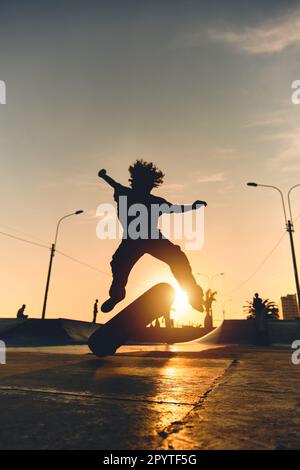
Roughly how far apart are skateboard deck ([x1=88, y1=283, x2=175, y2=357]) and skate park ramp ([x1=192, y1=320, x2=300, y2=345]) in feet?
57.6

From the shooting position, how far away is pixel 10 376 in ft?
11.3

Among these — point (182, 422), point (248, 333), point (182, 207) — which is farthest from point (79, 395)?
point (248, 333)

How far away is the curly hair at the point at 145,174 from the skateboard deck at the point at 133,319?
97.5 inches

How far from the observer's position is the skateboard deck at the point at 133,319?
610 cm

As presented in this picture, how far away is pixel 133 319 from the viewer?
609cm

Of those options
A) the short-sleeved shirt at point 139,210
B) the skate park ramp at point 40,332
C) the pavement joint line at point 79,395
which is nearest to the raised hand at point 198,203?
the short-sleeved shirt at point 139,210

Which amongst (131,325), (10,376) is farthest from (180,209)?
(10,376)

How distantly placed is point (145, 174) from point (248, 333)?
21499mm

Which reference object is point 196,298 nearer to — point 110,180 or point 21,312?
point 110,180

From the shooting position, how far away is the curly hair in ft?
23.9

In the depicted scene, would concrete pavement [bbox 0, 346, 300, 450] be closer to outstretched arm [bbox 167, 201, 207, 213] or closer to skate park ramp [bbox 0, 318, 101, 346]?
outstretched arm [bbox 167, 201, 207, 213]

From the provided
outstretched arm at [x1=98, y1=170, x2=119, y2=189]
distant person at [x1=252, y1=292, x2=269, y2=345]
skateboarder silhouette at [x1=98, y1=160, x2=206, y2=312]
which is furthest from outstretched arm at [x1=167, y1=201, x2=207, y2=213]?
distant person at [x1=252, y1=292, x2=269, y2=345]

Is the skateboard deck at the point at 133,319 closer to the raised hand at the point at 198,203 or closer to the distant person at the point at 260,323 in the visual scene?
the raised hand at the point at 198,203

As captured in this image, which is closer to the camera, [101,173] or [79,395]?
[79,395]
